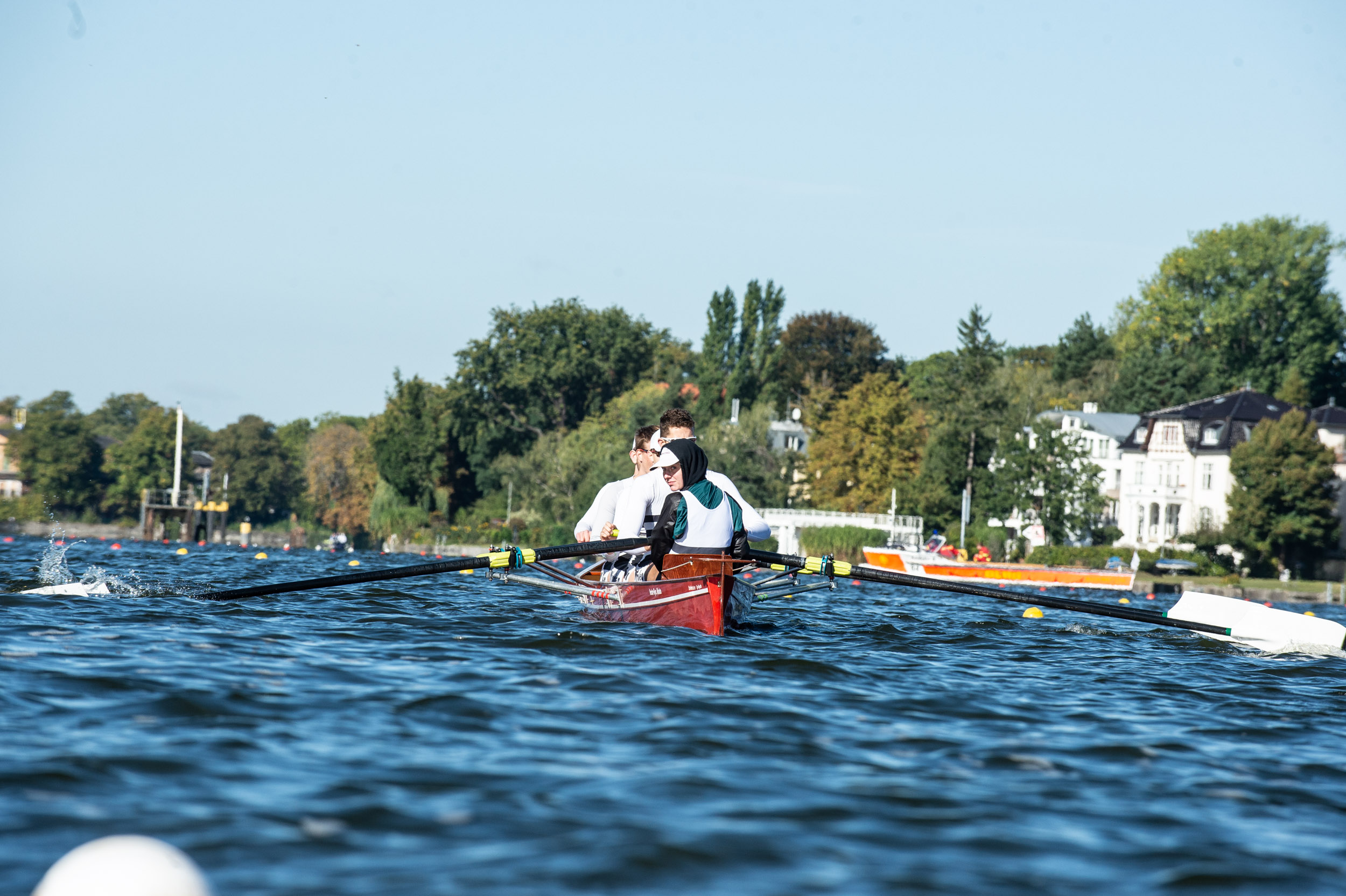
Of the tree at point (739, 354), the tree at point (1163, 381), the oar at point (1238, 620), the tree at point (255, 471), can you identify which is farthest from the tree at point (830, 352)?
the oar at point (1238, 620)

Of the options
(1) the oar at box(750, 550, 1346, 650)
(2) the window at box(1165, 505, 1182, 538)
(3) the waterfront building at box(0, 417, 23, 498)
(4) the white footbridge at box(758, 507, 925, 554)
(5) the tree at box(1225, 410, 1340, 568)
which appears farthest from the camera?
(3) the waterfront building at box(0, 417, 23, 498)

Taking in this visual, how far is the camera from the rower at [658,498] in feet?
36.3

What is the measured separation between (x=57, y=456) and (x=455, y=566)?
101397 mm

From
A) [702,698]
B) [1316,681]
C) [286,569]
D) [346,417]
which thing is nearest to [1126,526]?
[286,569]

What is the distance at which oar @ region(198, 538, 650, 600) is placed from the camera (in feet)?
34.1

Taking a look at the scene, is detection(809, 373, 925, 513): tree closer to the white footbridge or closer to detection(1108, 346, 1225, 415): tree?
the white footbridge

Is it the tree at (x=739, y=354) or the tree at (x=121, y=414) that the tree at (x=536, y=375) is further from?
the tree at (x=121, y=414)

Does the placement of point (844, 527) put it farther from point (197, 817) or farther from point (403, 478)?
point (197, 817)

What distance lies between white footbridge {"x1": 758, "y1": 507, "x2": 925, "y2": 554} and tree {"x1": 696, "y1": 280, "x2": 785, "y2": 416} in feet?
61.4

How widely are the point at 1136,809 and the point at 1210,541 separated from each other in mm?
56306

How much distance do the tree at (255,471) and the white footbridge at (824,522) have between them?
72.0 metres

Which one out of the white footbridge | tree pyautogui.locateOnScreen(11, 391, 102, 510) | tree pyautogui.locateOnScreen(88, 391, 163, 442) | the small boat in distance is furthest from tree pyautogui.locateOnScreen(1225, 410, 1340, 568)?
tree pyautogui.locateOnScreen(88, 391, 163, 442)

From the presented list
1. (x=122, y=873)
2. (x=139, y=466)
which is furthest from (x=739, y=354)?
(x=122, y=873)

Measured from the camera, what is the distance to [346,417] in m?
140
